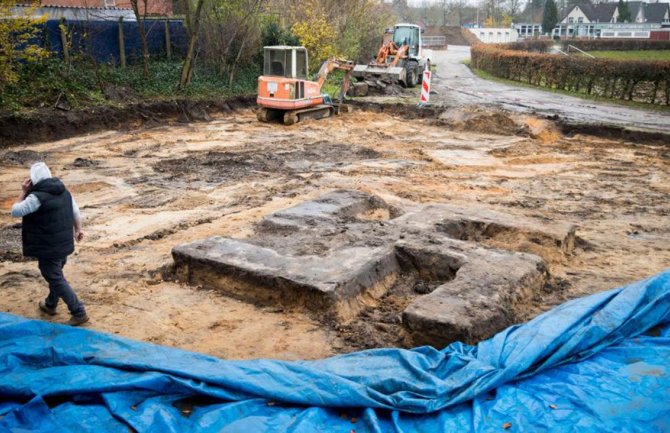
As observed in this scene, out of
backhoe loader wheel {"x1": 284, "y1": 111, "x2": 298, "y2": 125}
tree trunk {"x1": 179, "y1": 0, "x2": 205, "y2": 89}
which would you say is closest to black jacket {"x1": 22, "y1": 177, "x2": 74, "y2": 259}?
backhoe loader wheel {"x1": 284, "y1": 111, "x2": 298, "y2": 125}

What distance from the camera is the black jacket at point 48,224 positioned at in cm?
537

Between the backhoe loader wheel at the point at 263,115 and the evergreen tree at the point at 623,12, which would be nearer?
the backhoe loader wheel at the point at 263,115

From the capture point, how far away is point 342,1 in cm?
3178

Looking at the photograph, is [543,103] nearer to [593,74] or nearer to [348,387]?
[593,74]

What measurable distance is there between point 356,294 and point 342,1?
2830cm

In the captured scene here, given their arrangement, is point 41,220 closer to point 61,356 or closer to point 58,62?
point 61,356

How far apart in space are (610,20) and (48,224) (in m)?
111

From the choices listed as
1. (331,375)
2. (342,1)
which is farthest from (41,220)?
(342,1)

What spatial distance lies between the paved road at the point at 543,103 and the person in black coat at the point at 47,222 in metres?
15.3

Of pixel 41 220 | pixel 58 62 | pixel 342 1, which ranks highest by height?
pixel 342 1

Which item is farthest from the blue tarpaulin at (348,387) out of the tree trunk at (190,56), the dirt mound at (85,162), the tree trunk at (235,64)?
the tree trunk at (235,64)

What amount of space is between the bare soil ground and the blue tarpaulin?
3.12ft

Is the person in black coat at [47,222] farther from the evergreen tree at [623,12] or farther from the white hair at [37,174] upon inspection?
the evergreen tree at [623,12]

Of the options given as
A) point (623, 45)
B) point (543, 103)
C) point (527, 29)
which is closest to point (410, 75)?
point (543, 103)
